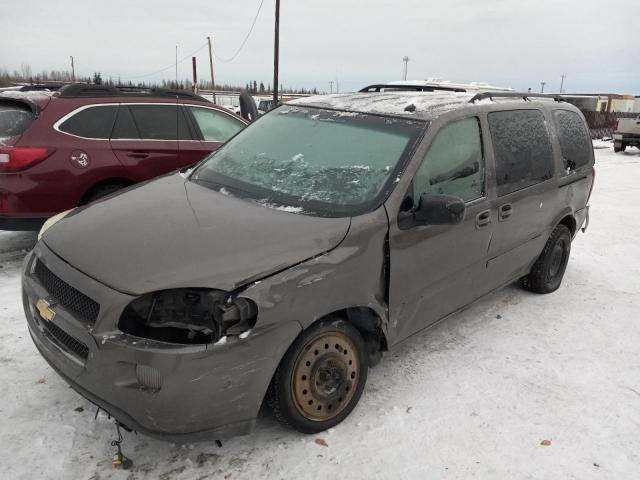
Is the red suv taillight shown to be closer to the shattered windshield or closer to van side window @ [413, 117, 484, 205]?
the shattered windshield

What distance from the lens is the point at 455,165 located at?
3.27 m

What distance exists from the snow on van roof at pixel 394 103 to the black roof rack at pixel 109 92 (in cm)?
258

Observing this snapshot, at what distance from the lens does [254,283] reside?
7.37ft

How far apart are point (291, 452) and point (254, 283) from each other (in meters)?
1.00

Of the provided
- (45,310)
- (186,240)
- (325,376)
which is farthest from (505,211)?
(45,310)

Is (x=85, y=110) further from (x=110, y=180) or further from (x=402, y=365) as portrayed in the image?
(x=402, y=365)

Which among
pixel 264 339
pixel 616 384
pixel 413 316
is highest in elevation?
pixel 264 339

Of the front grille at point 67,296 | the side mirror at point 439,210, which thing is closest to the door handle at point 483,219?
the side mirror at point 439,210

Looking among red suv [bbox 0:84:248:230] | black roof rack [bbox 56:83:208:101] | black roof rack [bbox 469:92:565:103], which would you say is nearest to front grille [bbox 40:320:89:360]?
red suv [bbox 0:84:248:230]

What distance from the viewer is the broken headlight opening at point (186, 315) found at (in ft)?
7.18

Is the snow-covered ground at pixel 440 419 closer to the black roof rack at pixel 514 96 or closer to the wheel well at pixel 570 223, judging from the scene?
the wheel well at pixel 570 223

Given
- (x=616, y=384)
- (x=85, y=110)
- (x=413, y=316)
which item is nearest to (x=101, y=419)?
(x=413, y=316)

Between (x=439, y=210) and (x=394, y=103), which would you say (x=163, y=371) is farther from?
(x=394, y=103)

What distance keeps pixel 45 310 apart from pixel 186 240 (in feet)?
2.54
